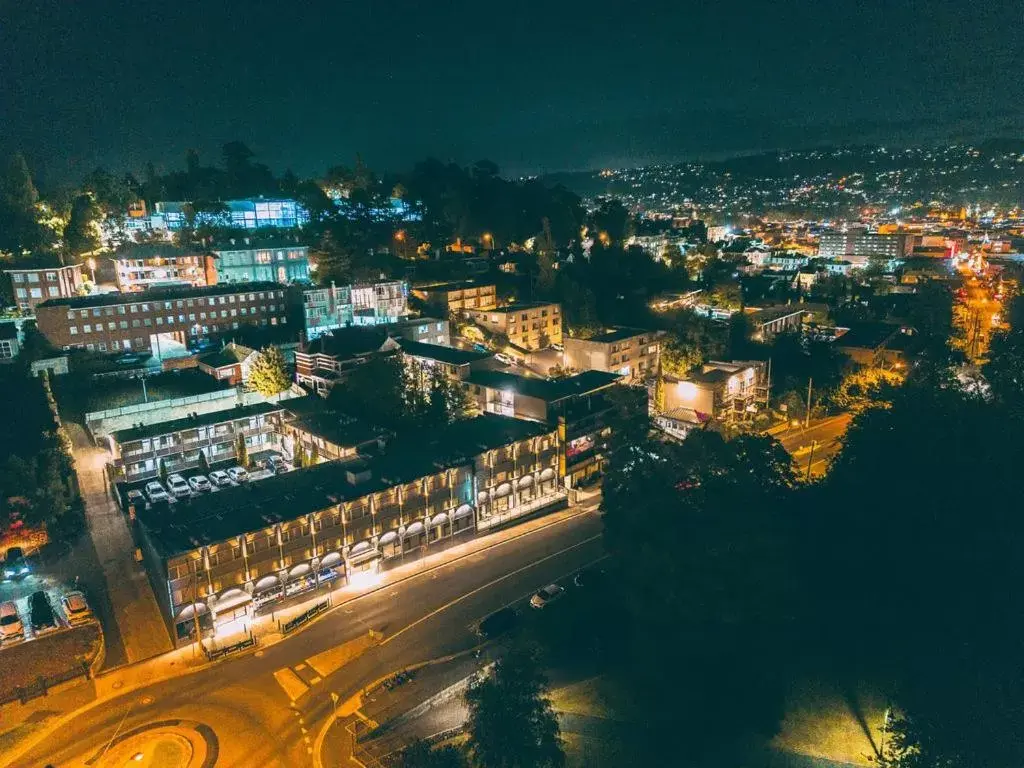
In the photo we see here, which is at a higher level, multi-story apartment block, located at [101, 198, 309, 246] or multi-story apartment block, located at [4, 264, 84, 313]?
multi-story apartment block, located at [101, 198, 309, 246]

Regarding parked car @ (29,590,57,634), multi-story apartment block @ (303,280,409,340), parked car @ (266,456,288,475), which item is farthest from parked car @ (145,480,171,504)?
multi-story apartment block @ (303,280,409,340)

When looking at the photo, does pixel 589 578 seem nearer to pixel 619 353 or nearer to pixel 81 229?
pixel 619 353

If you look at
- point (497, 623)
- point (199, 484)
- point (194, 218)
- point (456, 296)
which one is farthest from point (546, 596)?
point (194, 218)

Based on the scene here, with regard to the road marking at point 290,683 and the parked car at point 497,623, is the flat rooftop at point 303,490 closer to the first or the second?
the road marking at point 290,683

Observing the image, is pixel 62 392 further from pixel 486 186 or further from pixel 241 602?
pixel 486 186

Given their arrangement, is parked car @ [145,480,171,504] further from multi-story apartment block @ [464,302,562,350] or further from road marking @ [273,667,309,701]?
multi-story apartment block @ [464,302,562,350]

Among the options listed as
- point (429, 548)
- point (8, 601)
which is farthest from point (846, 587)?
point (8, 601)
